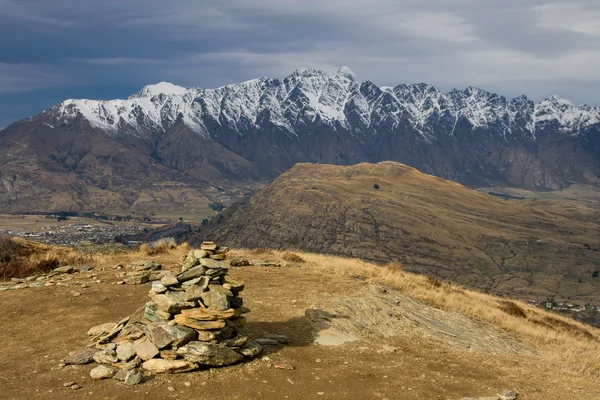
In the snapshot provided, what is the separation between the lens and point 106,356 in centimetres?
1642

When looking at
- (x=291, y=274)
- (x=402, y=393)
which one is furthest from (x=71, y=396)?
(x=291, y=274)

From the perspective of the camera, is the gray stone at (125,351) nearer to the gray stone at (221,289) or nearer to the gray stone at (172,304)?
the gray stone at (172,304)

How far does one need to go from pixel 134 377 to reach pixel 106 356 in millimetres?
1706

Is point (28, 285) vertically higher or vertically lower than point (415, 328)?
higher

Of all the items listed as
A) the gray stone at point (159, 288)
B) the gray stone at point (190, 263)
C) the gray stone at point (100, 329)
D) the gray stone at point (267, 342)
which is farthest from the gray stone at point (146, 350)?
the gray stone at point (267, 342)

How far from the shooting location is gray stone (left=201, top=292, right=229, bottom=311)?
1702cm

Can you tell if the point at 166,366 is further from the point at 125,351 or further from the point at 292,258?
the point at 292,258

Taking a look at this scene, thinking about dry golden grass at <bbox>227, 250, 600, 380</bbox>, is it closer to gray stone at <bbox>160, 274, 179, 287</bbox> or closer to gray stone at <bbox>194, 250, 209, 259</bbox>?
gray stone at <bbox>194, 250, 209, 259</bbox>

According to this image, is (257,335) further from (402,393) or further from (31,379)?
(31,379)

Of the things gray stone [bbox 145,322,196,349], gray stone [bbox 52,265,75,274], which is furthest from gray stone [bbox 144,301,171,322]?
gray stone [bbox 52,265,75,274]

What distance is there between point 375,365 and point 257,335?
15.0ft

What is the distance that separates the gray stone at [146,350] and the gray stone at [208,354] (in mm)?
795

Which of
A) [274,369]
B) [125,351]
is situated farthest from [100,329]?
[274,369]

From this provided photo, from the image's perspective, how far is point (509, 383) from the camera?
1736 centimetres
